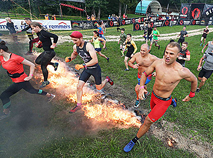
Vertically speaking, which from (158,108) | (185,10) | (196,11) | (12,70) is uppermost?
(185,10)

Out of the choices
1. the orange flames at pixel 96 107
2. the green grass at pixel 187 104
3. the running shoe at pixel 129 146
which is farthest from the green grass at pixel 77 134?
the orange flames at pixel 96 107

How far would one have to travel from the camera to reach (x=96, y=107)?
4738 mm

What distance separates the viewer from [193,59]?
30.8 ft

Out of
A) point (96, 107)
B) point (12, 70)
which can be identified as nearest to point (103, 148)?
point (96, 107)

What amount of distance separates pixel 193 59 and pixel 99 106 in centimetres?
850

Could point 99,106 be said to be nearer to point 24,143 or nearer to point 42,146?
point 42,146

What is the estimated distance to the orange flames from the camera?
421cm

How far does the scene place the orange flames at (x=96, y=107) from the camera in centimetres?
421

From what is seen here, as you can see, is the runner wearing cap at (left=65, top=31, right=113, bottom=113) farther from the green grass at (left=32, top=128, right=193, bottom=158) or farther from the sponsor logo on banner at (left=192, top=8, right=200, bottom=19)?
the sponsor logo on banner at (left=192, top=8, right=200, bottom=19)

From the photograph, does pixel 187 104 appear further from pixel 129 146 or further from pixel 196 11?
pixel 196 11

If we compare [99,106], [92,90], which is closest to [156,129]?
[99,106]

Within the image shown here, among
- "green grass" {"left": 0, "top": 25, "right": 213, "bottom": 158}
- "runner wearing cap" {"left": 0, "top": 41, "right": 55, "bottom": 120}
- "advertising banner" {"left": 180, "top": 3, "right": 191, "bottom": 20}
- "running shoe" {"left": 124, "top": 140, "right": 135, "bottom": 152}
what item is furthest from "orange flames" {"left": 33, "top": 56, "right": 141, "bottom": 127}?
"advertising banner" {"left": 180, "top": 3, "right": 191, "bottom": 20}

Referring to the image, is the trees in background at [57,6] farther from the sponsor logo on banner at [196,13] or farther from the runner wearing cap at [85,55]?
the runner wearing cap at [85,55]

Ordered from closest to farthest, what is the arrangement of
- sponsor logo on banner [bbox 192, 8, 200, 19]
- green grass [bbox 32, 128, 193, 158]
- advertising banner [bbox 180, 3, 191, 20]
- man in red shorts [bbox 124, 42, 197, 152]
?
1. man in red shorts [bbox 124, 42, 197, 152]
2. green grass [bbox 32, 128, 193, 158]
3. sponsor logo on banner [bbox 192, 8, 200, 19]
4. advertising banner [bbox 180, 3, 191, 20]
